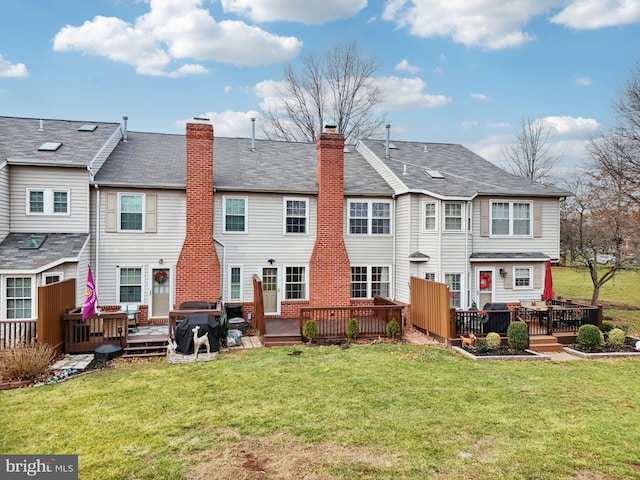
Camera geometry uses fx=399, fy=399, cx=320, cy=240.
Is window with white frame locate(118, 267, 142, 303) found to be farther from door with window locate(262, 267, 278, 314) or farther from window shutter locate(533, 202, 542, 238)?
window shutter locate(533, 202, 542, 238)

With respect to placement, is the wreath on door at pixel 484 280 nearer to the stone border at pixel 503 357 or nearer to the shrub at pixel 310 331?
the stone border at pixel 503 357

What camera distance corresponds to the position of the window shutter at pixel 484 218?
1655cm

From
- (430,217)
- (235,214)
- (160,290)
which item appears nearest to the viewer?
(160,290)

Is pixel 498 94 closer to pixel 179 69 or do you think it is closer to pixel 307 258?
pixel 307 258

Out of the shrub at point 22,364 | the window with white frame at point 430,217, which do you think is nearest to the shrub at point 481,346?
the window with white frame at point 430,217

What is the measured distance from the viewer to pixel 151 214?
15.3 metres

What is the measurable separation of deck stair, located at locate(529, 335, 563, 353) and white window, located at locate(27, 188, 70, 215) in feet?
55.0

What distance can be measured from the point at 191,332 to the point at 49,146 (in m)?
→ 9.57

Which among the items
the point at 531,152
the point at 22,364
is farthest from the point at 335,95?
the point at 22,364

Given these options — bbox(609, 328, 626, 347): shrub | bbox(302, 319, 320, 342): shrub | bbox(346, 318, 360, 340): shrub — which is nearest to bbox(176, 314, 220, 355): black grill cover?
bbox(302, 319, 320, 342): shrub

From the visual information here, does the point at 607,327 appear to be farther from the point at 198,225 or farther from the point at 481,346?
the point at 198,225

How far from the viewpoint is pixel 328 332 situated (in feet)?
45.3

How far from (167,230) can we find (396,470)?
1274 centimetres

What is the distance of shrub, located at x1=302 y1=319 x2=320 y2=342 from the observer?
519 inches
